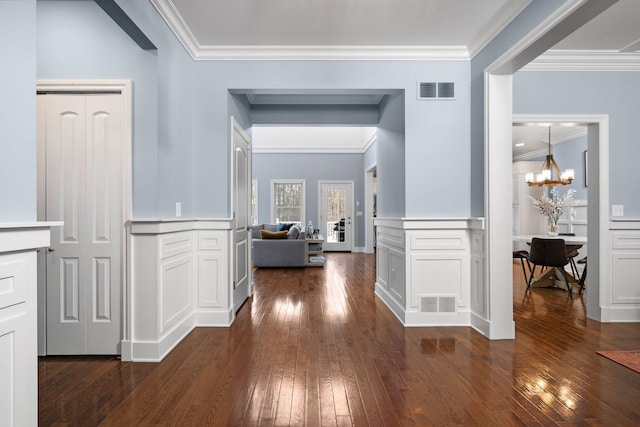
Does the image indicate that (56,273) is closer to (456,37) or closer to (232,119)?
(232,119)

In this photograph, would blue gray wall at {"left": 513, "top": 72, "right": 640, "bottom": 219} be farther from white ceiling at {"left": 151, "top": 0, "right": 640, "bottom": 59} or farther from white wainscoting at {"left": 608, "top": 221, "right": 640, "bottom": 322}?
white ceiling at {"left": 151, "top": 0, "right": 640, "bottom": 59}

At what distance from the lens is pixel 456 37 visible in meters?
3.45

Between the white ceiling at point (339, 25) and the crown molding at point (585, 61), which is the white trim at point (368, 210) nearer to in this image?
the crown molding at point (585, 61)

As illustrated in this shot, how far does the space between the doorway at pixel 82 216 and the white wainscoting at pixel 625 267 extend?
4863mm

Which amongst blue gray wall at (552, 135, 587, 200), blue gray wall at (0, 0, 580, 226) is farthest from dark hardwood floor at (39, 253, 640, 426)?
blue gray wall at (552, 135, 587, 200)

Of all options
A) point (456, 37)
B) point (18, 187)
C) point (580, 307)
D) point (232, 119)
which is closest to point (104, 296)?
point (18, 187)

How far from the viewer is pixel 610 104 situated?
385 centimetres

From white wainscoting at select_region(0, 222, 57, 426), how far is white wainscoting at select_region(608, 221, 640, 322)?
16.0ft

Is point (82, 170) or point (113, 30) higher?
point (113, 30)

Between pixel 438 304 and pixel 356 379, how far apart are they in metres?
1.57

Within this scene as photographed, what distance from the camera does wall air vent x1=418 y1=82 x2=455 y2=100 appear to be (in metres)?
3.70

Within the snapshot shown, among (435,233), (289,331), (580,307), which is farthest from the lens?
(580,307)

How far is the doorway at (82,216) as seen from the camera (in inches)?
111

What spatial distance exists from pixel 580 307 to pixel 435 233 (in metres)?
2.34
